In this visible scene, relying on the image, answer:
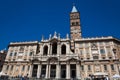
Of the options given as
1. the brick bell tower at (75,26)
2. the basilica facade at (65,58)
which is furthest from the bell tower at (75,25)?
the basilica facade at (65,58)

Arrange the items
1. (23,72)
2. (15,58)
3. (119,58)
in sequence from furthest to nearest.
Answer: (15,58) → (23,72) → (119,58)

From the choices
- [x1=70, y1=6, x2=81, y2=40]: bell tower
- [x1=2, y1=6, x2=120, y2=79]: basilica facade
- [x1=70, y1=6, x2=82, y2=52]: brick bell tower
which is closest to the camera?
[x1=2, y1=6, x2=120, y2=79]: basilica facade

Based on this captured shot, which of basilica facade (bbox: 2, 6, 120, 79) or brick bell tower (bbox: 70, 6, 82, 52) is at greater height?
brick bell tower (bbox: 70, 6, 82, 52)

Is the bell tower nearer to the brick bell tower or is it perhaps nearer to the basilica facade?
the brick bell tower

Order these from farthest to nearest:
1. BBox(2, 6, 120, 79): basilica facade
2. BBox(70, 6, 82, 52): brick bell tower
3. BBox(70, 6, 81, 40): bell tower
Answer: BBox(70, 6, 81, 40): bell tower, BBox(70, 6, 82, 52): brick bell tower, BBox(2, 6, 120, 79): basilica facade

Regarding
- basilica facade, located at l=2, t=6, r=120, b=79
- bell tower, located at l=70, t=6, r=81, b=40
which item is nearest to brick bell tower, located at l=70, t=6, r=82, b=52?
bell tower, located at l=70, t=6, r=81, b=40

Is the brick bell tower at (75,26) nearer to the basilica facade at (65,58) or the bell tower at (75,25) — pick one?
the bell tower at (75,25)

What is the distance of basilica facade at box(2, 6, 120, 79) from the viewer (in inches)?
1763

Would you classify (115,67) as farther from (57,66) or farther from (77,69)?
(57,66)

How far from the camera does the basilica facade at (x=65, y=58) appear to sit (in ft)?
147

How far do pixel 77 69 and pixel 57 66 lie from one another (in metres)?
6.95

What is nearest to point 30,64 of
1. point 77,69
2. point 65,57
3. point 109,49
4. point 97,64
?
point 65,57

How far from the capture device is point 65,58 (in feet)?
151

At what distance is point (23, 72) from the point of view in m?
50.2
